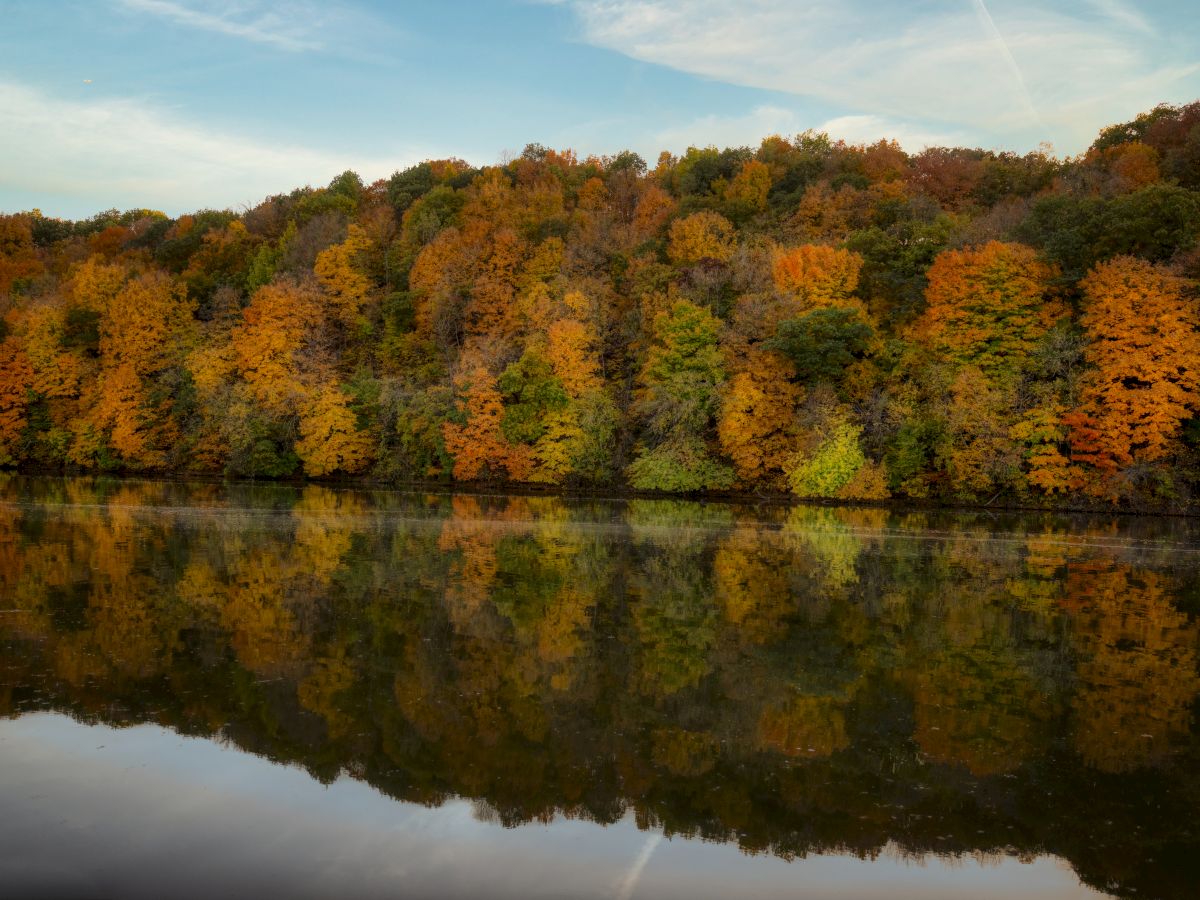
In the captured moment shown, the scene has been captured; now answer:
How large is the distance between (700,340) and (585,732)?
130 feet

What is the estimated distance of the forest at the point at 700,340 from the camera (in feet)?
131

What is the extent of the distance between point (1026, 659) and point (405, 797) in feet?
30.3

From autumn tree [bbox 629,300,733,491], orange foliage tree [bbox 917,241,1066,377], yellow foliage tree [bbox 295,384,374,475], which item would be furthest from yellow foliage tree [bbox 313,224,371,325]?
orange foliage tree [bbox 917,241,1066,377]

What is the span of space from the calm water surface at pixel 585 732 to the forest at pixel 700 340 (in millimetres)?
22145

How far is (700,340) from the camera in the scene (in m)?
47.9

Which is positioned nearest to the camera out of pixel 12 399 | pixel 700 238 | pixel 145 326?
pixel 700 238

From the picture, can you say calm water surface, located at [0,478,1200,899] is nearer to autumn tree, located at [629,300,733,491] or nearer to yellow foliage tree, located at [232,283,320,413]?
autumn tree, located at [629,300,733,491]

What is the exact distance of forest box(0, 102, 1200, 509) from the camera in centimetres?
3988

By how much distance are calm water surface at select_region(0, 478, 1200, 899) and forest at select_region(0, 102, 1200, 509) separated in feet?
72.7

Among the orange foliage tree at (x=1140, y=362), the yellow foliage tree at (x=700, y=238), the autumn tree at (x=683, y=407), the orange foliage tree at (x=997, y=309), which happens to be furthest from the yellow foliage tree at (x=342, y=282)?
the orange foliage tree at (x=1140, y=362)

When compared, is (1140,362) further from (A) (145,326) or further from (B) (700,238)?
(A) (145,326)

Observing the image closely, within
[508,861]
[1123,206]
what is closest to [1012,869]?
[508,861]

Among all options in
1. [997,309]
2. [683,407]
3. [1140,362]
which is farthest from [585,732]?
[997,309]

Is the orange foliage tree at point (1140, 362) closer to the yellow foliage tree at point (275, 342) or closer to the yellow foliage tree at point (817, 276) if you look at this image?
the yellow foliage tree at point (817, 276)
